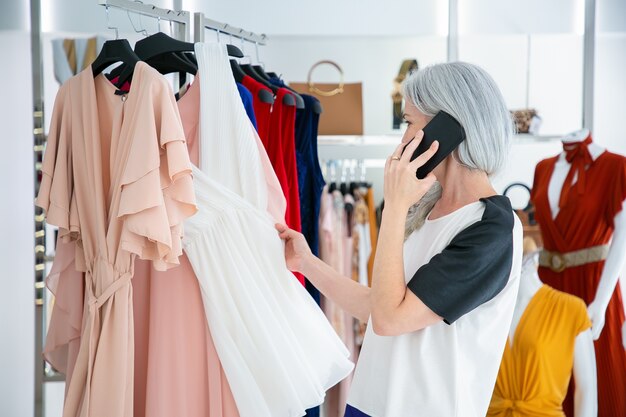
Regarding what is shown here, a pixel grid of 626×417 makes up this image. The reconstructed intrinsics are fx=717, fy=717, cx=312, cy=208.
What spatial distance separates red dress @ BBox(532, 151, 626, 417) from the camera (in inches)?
138

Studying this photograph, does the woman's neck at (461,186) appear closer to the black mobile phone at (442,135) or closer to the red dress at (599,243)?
the black mobile phone at (442,135)

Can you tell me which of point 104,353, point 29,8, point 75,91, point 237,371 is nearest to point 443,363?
point 237,371

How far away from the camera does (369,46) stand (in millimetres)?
4535

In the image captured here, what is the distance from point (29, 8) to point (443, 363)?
280 cm

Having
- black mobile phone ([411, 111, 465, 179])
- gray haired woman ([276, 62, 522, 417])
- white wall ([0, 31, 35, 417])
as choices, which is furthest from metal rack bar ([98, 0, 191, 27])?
white wall ([0, 31, 35, 417])

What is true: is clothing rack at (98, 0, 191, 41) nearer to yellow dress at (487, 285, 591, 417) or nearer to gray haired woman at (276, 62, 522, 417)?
gray haired woman at (276, 62, 522, 417)

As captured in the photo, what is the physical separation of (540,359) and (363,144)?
1772 mm

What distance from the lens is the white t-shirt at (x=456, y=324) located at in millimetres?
1492

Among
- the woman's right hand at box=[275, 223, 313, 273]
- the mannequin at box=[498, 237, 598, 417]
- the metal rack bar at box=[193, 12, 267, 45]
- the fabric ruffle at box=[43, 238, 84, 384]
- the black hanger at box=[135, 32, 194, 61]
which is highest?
the metal rack bar at box=[193, 12, 267, 45]

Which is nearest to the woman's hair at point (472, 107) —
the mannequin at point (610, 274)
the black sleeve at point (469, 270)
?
the black sleeve at point (469, 270)

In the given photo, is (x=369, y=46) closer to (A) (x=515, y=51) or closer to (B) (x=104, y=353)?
(A) (x=515, y=51)

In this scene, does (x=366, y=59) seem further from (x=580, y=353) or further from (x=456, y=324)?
(x=456, y=324)

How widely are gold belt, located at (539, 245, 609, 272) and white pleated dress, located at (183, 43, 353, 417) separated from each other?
1.97m

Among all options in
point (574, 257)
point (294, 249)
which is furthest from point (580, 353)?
point (294, 249)
